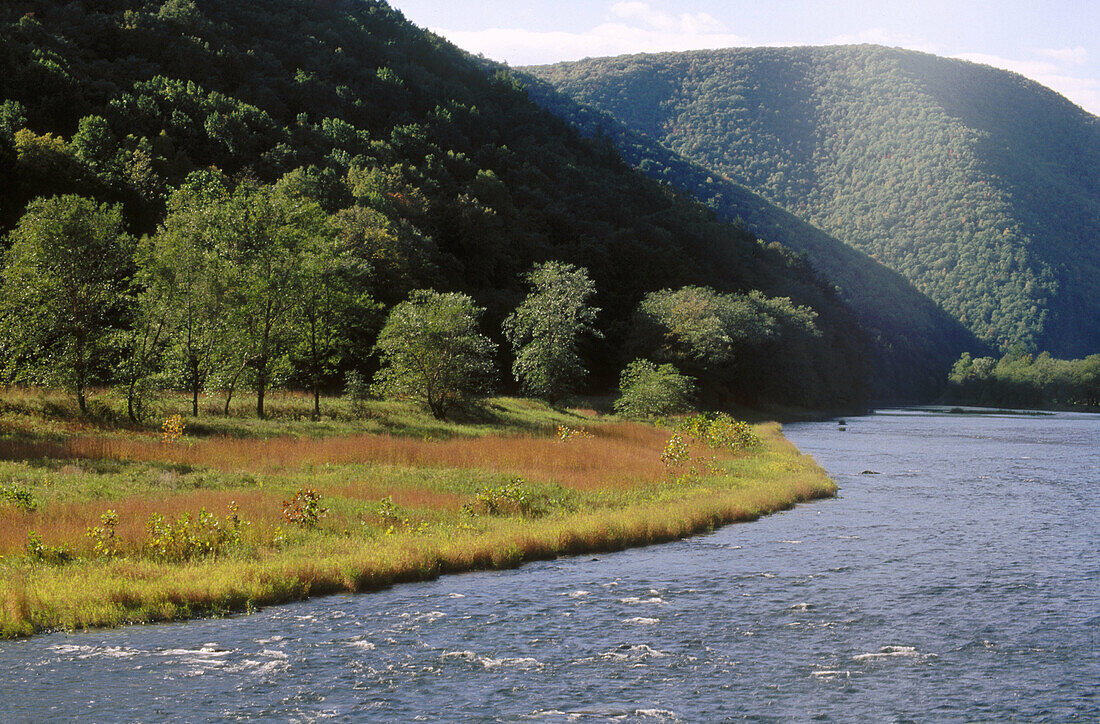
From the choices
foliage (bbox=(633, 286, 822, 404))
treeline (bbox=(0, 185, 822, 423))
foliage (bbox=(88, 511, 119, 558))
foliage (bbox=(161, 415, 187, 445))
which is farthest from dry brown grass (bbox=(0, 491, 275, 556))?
foliage (bbox=(633, 286, 822, 404))

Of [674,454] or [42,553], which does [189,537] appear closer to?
[42,553]

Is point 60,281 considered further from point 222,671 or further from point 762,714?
point 762,714

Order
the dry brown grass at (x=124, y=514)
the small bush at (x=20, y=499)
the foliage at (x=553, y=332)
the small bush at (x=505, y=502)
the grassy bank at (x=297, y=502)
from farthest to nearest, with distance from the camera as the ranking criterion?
the foliage at (x=553, y=332)
the small bush at (x=505, y=502)
the small bush at (x=20, y=499)
the dry brown grass at (x=124, y=514)
the grassy bank at (x=297, y=502)

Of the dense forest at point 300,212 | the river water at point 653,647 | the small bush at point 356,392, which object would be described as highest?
the dense forest at point 300,212

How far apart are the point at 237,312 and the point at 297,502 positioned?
97.7ft

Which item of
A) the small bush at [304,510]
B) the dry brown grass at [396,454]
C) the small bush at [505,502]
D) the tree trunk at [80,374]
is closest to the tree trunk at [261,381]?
the dry brown grass at [396,454]

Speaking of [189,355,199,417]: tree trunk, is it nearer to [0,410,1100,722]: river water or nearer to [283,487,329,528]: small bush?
[283,487,329,528]: small bush

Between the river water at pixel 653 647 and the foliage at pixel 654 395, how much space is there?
48.8 metres

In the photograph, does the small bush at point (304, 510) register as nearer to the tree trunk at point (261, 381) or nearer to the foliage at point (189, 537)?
the foliage at point (189, 537)

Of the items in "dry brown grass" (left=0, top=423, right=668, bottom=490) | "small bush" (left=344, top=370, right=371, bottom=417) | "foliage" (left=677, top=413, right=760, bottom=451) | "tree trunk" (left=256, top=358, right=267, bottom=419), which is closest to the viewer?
"dry brown grass" (left=0, top=423, right=668, bottom=490)

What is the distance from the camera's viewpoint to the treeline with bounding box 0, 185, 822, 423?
42.9 m

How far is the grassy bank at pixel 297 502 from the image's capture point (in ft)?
68.1

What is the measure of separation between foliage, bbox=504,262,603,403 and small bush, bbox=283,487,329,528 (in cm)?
4995

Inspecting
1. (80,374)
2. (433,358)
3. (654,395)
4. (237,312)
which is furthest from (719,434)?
(80,374)
